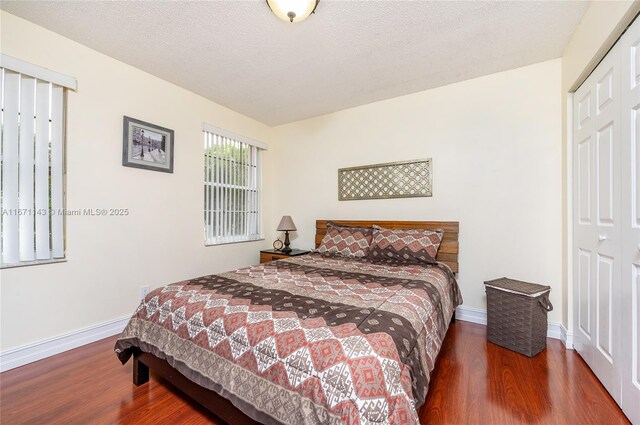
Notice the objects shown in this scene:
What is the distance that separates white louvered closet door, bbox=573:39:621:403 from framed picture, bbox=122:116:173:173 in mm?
3613

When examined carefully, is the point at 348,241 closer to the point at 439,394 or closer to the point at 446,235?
the point at 446,235

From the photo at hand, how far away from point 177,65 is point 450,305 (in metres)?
3.32

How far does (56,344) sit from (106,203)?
3.84 feet

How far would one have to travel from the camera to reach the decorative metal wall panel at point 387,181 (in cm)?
300

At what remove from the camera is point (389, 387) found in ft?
3.01

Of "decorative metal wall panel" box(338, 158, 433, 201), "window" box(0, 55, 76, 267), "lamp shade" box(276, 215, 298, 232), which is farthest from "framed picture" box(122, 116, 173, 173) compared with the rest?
"decorative metal wall panel" box(338, 158, 433, 201)

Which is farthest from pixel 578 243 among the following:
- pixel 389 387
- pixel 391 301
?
pixel 389 387

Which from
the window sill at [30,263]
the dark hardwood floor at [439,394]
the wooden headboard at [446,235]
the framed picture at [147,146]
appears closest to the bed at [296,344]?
the dark hardwood floor at [439,394]

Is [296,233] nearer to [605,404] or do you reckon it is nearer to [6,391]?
[6,391]

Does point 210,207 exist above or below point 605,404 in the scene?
above

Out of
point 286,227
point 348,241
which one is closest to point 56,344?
point 286,227

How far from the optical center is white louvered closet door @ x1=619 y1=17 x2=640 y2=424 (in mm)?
1345

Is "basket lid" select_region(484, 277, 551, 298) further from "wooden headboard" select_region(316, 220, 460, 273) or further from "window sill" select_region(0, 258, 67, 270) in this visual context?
"window sill" select_region(0, 258, 67, 270)

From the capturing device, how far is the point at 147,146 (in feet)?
8.77
